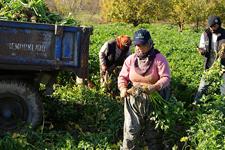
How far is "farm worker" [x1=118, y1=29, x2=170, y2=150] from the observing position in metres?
6.10

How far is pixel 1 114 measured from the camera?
7.33m

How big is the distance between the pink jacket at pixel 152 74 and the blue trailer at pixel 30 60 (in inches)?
44.5

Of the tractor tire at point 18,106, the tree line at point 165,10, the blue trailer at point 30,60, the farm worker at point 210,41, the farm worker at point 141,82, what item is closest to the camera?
the farm worker at point 141,82

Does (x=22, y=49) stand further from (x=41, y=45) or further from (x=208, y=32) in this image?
(x=208, y=32)

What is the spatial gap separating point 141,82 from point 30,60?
1789 millimetres

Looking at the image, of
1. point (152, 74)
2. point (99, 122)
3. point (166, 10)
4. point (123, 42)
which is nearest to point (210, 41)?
point (123, 42)

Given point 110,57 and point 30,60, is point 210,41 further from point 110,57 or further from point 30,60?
point 30,60

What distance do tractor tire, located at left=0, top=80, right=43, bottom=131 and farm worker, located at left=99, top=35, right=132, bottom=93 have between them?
1.80 metres

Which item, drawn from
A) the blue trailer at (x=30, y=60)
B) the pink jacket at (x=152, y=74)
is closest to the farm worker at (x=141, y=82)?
the pink jacket at (x=152, y=74)

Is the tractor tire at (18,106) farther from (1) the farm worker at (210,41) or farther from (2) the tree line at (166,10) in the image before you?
(2) the tree line at (166,10)

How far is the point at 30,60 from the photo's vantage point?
7.14 metres

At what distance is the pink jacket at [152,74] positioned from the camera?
6.13 meters

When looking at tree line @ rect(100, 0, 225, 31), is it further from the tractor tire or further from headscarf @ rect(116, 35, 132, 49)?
the tractor tire

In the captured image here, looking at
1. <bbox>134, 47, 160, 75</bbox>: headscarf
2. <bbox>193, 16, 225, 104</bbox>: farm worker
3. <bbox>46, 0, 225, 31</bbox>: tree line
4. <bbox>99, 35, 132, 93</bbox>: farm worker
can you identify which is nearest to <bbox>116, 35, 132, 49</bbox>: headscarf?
<bbox>99, 35, 132, 93</bbox>: farm worker
